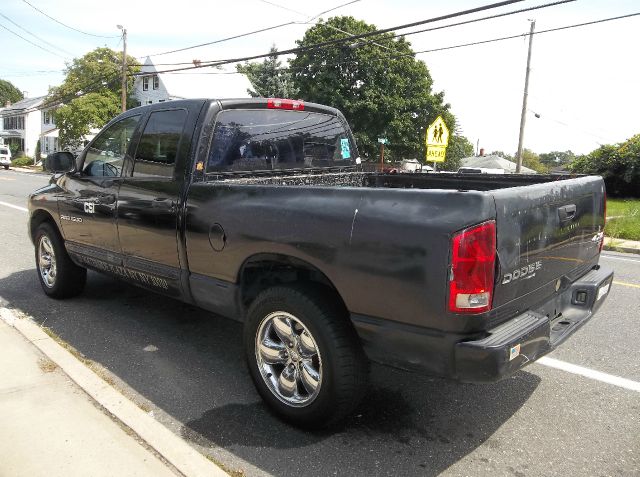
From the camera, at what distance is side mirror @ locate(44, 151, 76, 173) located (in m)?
5.07

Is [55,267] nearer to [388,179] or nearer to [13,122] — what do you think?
[388,179]

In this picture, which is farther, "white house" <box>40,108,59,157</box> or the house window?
the house window

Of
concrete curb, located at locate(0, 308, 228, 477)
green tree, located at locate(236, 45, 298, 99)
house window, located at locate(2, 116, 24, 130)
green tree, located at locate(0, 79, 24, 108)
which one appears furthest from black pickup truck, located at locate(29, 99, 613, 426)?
green tree, located at locate(0, 79, 24, 108)

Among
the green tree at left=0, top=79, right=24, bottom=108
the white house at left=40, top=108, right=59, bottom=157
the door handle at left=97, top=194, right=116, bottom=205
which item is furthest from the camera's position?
the green tree at left=0, top=79, right=24, bottom=108

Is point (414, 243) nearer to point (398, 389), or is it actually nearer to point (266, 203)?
point (266, 203)

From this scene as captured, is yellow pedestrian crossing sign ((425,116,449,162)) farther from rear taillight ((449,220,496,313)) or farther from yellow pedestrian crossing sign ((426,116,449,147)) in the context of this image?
rear taillight ((449,220,496,313))

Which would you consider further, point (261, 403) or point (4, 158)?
point (4, 158)

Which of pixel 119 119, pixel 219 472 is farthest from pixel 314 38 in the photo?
pixel 219 472

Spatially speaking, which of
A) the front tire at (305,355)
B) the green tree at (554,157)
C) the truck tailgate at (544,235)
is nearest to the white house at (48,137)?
the front tire at (305,355)

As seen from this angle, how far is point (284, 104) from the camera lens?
13.9ft

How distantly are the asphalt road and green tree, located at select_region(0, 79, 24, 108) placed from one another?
12856 cm

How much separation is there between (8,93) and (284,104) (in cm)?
13571

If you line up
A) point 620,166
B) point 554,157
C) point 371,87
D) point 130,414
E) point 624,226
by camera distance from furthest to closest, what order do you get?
point 554,157, point 371,87, point 620,166, point 624,226, point 130,414

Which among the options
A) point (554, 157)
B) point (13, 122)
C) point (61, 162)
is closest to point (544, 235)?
point (61, 162)
